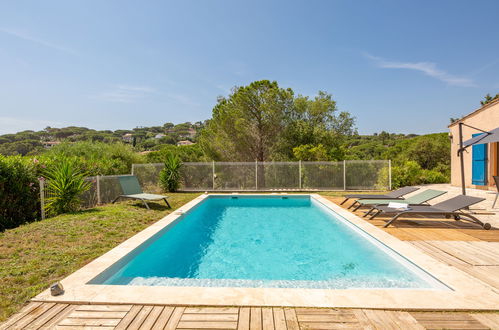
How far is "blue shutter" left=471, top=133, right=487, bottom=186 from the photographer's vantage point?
10172mm

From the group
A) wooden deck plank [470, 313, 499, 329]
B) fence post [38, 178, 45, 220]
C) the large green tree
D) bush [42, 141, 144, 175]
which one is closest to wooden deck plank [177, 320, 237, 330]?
wooden deck plank [470, 313, 499, 329]

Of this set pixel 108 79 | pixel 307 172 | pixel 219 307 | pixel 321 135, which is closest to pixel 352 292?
pixel 219 307

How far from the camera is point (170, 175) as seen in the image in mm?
12312

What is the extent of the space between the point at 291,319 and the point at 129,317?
1385 mm

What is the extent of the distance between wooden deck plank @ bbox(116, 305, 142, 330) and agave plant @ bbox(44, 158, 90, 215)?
223 inches

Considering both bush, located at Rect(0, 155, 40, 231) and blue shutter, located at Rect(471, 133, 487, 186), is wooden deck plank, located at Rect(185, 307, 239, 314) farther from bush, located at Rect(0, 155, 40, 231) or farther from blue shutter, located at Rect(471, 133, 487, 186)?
blue shutter, located at Rect(471, 133, 487, 186)

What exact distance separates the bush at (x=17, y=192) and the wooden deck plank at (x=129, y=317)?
5.26 meters

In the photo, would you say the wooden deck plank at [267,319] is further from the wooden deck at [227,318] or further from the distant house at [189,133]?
the distant house at [189,133]

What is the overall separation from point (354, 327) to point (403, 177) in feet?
42.6

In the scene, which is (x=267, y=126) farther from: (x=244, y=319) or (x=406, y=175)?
(x=244, y=319)

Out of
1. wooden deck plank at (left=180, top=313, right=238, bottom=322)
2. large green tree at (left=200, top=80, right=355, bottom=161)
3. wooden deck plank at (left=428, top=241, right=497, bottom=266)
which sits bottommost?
wooden deck plank at (left=180, top=313, right=238, bottom=322)

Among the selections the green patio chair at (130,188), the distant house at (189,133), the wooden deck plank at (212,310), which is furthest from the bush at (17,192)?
the distant house at (189,133)

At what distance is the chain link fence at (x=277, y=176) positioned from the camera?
12617mm

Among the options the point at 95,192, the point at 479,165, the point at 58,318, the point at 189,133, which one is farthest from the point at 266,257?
the point at 189,133
